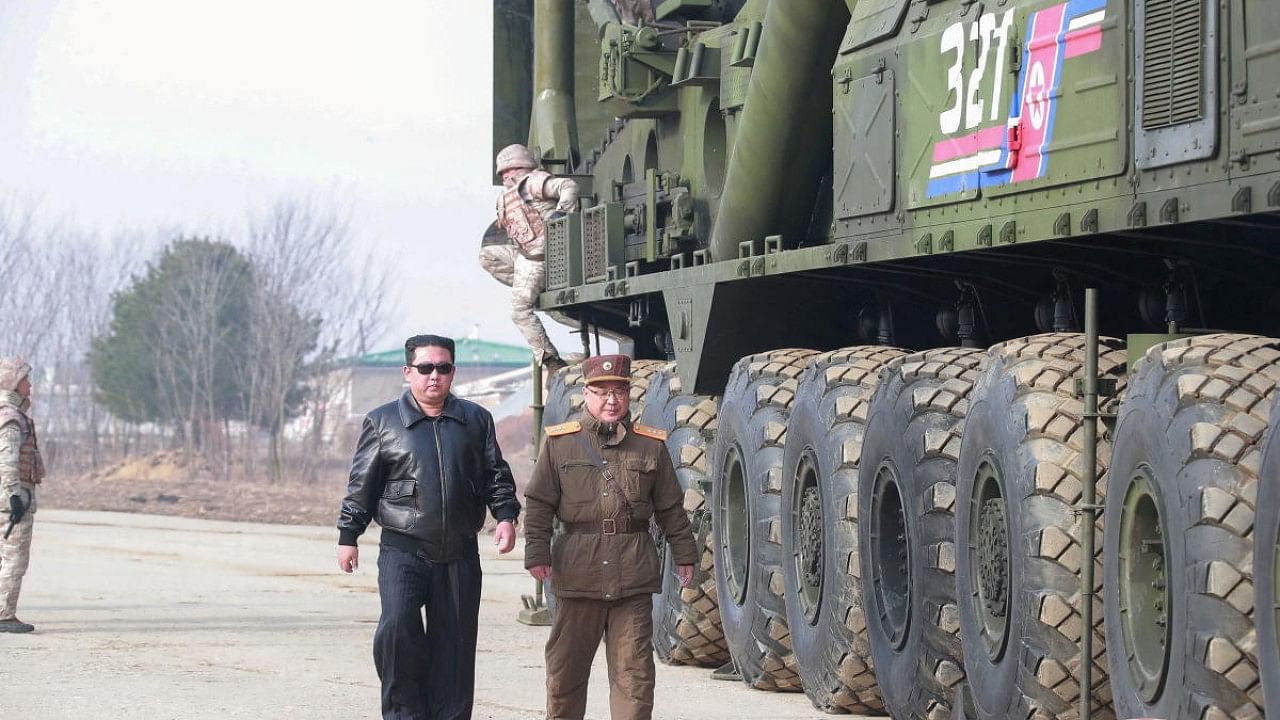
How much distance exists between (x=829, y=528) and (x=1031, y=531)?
9.20 ft

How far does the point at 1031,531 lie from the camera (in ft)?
31.3

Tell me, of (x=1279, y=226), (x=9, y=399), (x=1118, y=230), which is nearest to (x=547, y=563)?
(x=1118, y=230)

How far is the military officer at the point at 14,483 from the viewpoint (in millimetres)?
16484

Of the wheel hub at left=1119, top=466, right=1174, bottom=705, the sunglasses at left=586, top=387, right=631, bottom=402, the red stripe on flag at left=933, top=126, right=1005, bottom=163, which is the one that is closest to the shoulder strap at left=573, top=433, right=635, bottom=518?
the sunglasses at left=586, top=387, right=631, bottom=402

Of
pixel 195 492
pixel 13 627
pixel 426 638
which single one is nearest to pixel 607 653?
pixel 426 638

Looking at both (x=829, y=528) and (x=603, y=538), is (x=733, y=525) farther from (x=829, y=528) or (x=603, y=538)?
(x=603, y=538)

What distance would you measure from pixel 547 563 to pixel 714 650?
448 centimetres

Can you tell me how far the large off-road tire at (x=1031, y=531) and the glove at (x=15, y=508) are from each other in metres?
8.28

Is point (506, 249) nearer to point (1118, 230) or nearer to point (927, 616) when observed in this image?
point (927, 616)

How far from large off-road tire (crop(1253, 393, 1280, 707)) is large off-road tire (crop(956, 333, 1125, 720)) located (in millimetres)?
1551

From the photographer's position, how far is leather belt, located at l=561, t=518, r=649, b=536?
1021 cm

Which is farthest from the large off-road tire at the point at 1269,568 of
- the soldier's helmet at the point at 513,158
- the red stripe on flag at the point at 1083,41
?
the soldier's helmet at the point at 513,158

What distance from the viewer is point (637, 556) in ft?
33.5

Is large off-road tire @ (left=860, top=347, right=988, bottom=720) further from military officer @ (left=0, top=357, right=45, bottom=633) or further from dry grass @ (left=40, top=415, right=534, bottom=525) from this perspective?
dry grass @ (left=40, top=415, right=534, bottom=525)
